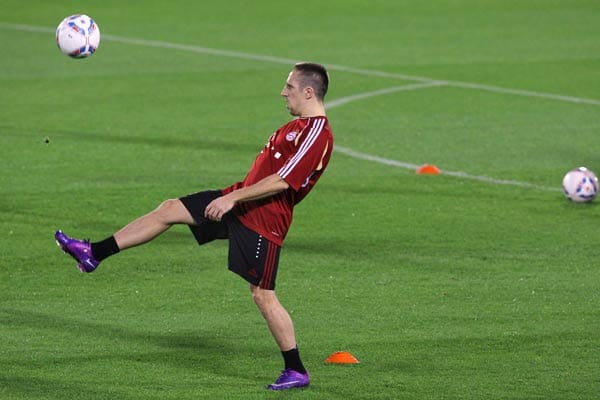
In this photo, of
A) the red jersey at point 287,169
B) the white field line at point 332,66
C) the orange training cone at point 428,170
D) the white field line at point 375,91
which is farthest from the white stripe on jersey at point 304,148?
the white field line at point 332,66

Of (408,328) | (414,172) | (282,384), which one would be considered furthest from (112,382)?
(414,172)

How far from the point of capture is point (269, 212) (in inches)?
337

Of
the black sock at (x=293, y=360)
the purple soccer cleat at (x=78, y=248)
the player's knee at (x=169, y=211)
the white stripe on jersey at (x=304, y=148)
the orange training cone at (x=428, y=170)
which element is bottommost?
the black sock at (x=293, y=360)

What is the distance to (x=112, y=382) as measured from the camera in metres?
8.50

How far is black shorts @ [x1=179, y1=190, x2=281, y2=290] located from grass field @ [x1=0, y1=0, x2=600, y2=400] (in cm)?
65

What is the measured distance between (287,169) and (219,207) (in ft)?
1.48

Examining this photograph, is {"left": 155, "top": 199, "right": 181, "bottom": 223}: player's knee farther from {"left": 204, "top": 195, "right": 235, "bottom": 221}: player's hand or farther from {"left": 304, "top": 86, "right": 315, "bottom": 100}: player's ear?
{"left": 304, "top": 86, "right": 315, "bottom": 100}: player's ear

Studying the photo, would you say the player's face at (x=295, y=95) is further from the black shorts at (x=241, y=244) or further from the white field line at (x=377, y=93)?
the white field line at (x=377, y=93)

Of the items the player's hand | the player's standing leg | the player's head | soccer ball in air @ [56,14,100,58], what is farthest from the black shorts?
soccer ball in air @ [56,14,100,58]

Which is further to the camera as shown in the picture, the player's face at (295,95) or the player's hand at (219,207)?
the player's face at (295,95)

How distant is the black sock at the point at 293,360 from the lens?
Result: 27.6ft

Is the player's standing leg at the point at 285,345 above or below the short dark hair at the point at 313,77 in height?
below

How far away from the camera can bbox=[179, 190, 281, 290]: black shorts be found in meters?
8.47

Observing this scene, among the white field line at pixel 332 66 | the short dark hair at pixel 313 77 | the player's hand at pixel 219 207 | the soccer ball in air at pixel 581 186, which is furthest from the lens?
the white field line at pixel 332 66
